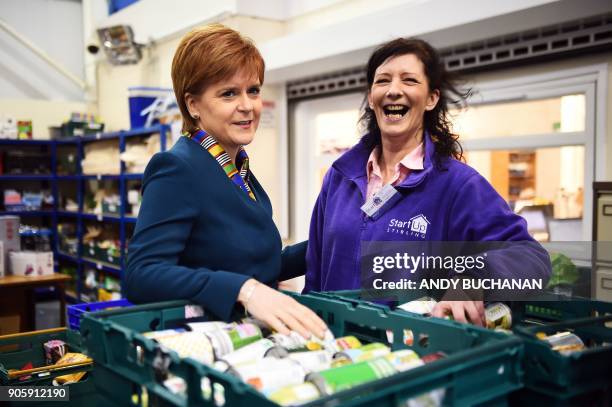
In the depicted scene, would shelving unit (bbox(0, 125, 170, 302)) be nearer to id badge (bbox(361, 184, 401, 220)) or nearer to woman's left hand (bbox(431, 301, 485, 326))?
id badge (bbox(361, 184, 401, 220))

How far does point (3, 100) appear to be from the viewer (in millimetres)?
7641

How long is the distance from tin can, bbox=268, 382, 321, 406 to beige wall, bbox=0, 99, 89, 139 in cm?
797

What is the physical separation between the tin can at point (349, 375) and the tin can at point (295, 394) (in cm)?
1

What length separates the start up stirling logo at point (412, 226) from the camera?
5.27ft

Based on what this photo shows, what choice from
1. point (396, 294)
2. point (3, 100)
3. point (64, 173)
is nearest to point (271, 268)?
point (396, 294)

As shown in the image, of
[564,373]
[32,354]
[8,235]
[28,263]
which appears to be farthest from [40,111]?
[564,373]

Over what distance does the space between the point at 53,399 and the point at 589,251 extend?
51.5 inches

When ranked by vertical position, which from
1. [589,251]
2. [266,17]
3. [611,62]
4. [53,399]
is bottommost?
[53,399]

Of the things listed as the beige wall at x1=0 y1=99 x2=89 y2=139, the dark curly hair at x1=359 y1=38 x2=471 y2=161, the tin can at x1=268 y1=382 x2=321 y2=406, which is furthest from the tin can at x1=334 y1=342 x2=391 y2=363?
the beige wall at x1=0 y1=99 x2=89 y2=139

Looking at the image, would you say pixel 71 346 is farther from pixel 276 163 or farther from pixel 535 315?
pixel 276 163

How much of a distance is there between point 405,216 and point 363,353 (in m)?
0.78

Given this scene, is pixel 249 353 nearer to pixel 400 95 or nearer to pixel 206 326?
pixel 206 326

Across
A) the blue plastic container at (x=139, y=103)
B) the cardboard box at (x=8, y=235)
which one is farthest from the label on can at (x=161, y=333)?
the blue plastic container at (x=139, y=103)

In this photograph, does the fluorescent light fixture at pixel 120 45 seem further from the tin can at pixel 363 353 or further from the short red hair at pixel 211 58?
the tin can at pixel 363 353
